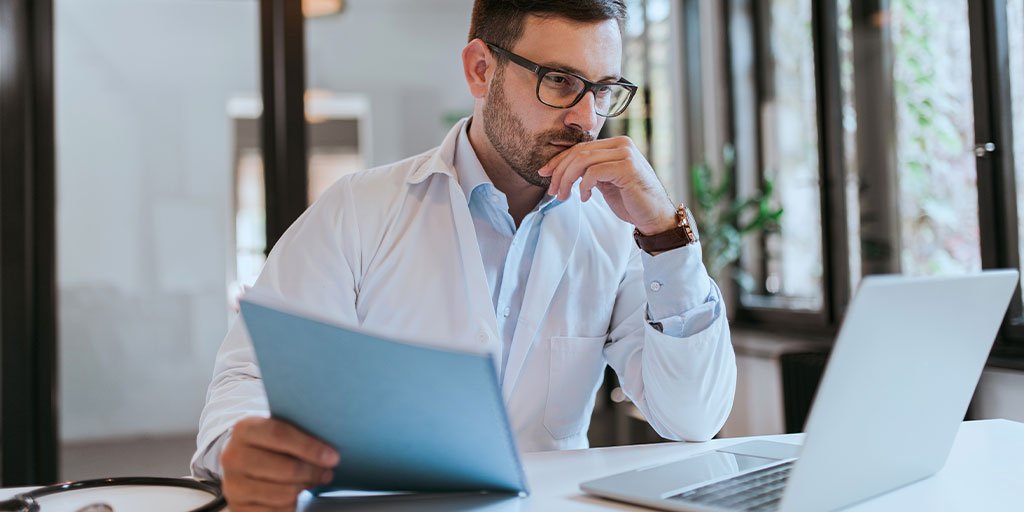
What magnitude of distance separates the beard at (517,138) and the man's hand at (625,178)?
12cm

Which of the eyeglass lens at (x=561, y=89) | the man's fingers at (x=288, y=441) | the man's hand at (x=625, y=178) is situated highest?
the eyeglass lens at (x=561, y=89)

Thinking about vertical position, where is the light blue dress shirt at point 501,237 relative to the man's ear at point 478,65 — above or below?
below

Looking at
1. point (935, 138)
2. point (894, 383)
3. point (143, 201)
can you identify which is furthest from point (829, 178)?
point (143, 201)

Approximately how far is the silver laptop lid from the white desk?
0.04m

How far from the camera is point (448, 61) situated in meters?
3.75

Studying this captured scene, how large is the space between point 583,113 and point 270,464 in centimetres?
85

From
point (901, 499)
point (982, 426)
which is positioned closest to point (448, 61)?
point (982, 426)

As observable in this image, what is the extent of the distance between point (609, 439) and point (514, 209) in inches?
96.0

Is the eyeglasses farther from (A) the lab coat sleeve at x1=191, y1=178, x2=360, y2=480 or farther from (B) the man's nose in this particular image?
(A) the lab coat sleeve at x1=191, y1=178, x2=360, y2=480

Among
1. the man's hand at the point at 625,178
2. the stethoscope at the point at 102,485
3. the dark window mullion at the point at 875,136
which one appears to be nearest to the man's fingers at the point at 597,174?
the man's hand at the point at 625,178

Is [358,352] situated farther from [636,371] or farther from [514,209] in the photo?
[514,209]

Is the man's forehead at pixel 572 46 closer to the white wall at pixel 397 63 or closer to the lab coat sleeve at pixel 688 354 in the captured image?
the lab coat sleeve at pixel 688 354

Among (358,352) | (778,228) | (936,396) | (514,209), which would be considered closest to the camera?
(358,352)

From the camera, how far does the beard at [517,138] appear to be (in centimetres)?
138
